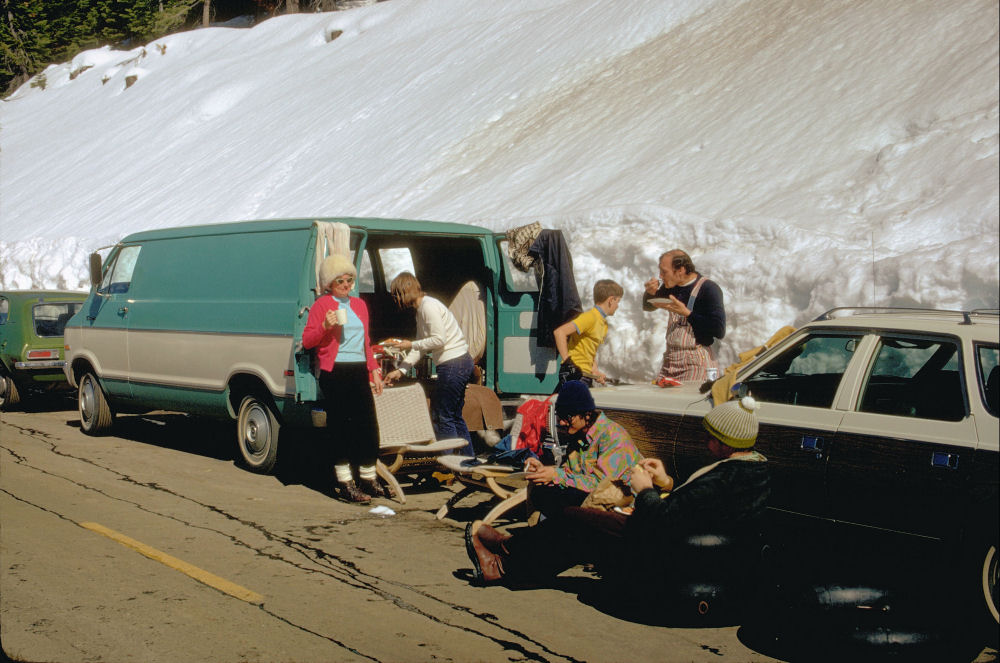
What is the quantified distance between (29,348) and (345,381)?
7571 mm

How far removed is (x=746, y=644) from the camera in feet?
16.7

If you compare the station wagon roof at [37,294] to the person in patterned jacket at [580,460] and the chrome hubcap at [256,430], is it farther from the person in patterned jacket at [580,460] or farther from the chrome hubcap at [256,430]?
the person in patterned jacket at [580,460]

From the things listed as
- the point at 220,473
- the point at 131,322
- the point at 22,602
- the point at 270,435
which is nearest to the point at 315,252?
the point at 270,435

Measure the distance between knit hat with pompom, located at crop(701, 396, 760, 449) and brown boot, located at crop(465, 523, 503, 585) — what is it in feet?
5.18

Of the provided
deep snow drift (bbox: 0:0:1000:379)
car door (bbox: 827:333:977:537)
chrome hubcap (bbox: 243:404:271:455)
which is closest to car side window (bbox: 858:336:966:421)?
car door (bbox: 827:333:977:537)

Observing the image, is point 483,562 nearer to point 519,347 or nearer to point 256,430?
point 256,430

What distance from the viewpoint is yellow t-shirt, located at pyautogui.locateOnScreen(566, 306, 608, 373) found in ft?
28.9

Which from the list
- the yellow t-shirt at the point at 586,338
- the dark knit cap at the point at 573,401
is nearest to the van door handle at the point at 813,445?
the dark knit cap at the point at 573,401

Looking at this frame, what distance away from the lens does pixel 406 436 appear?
898 cm

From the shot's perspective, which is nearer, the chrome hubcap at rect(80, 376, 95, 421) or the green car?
the chrome hubcap at rect(80, 376, 95, 421)

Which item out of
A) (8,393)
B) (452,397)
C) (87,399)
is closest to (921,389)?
(452,397)

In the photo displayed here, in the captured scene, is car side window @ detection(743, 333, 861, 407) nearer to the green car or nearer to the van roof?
the van roof

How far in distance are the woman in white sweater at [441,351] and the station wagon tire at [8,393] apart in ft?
24.5

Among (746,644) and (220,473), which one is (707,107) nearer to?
(220,473)
